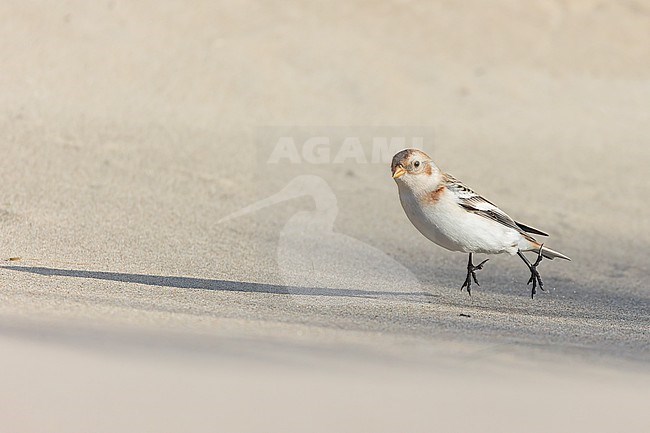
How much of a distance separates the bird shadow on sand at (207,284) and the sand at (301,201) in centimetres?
3

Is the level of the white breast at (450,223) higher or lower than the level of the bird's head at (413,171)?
lower

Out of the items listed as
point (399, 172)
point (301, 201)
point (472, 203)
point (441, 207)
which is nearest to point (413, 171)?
point (399, 172)

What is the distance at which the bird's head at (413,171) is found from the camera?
5668 millimetres

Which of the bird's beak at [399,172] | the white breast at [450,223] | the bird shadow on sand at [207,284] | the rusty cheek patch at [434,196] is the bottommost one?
the bird shadow on sand at [207,284]

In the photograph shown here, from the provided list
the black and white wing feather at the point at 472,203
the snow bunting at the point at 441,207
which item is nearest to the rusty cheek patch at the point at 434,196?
the snow bunting at the point at 441,207

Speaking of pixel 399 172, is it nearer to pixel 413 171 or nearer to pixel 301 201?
pixel 413 171

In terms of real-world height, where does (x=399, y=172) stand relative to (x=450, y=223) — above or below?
above

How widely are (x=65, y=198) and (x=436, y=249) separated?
2.72 metres

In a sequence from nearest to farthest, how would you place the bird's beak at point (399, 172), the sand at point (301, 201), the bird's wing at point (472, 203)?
the sand at point (301, 201)
the bird's beak at point (399, 172)
the bird's wing at point (472, 203)

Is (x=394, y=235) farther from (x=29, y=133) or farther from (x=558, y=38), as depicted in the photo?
(x=558, y=38)

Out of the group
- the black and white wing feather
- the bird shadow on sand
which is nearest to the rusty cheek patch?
the black and white wing feather

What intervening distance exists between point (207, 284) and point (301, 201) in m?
2.71

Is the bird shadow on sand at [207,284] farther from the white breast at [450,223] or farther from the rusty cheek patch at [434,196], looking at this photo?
the rusty cheek patch at [434,196]

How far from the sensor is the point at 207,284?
583 cm
